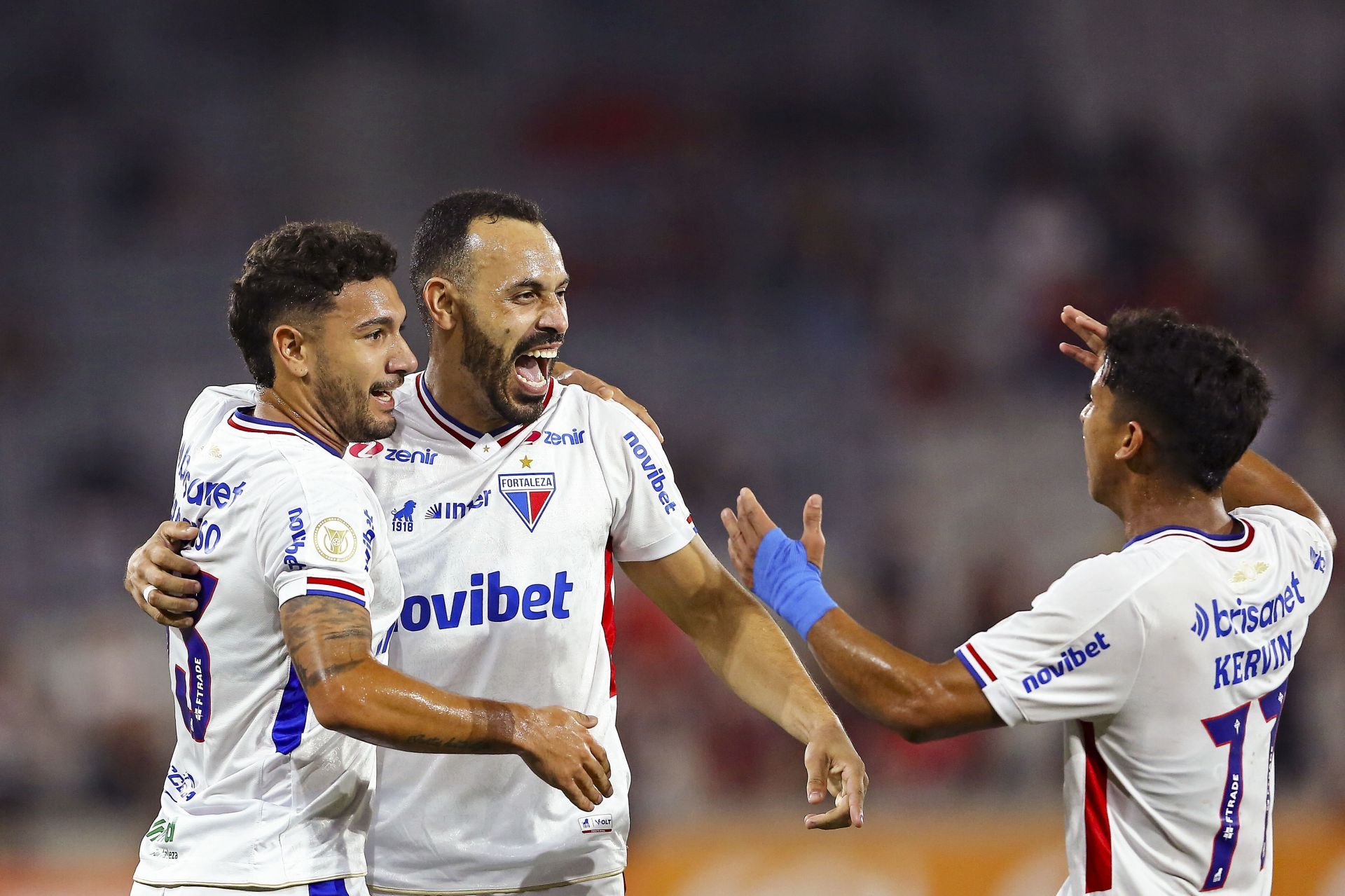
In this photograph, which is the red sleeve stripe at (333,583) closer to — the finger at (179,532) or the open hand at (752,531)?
the finger at (179,532)

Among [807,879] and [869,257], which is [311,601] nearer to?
[807,879]

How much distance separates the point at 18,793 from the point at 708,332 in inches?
290

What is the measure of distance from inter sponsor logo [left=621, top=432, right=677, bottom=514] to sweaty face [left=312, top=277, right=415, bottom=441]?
0.84m

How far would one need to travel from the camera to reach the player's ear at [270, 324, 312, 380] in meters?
3.70

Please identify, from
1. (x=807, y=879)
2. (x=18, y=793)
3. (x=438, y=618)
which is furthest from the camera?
(x=18, y=793)

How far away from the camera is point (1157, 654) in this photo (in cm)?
349

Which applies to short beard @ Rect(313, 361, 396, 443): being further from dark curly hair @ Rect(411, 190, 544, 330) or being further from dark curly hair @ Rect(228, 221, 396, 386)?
dark curly hair @ Rect(411, 190, 544, 330)

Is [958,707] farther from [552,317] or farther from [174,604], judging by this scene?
Result: [174,604]

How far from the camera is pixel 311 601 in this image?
3.20 metres

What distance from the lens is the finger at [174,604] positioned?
3.41 m

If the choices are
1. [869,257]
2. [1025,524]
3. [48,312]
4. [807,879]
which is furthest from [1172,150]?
[48,312]

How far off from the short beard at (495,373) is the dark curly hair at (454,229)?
0.16 meters

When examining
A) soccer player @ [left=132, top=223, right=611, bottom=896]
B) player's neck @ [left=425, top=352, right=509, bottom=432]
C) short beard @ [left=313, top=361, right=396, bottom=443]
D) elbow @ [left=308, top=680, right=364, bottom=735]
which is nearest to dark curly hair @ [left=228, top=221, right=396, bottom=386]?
soccer player @ [left=132, top=223, right=611, bottom=896]

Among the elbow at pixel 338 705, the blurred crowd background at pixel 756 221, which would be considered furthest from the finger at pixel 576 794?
the blurred crowd background at pixel 756 221
